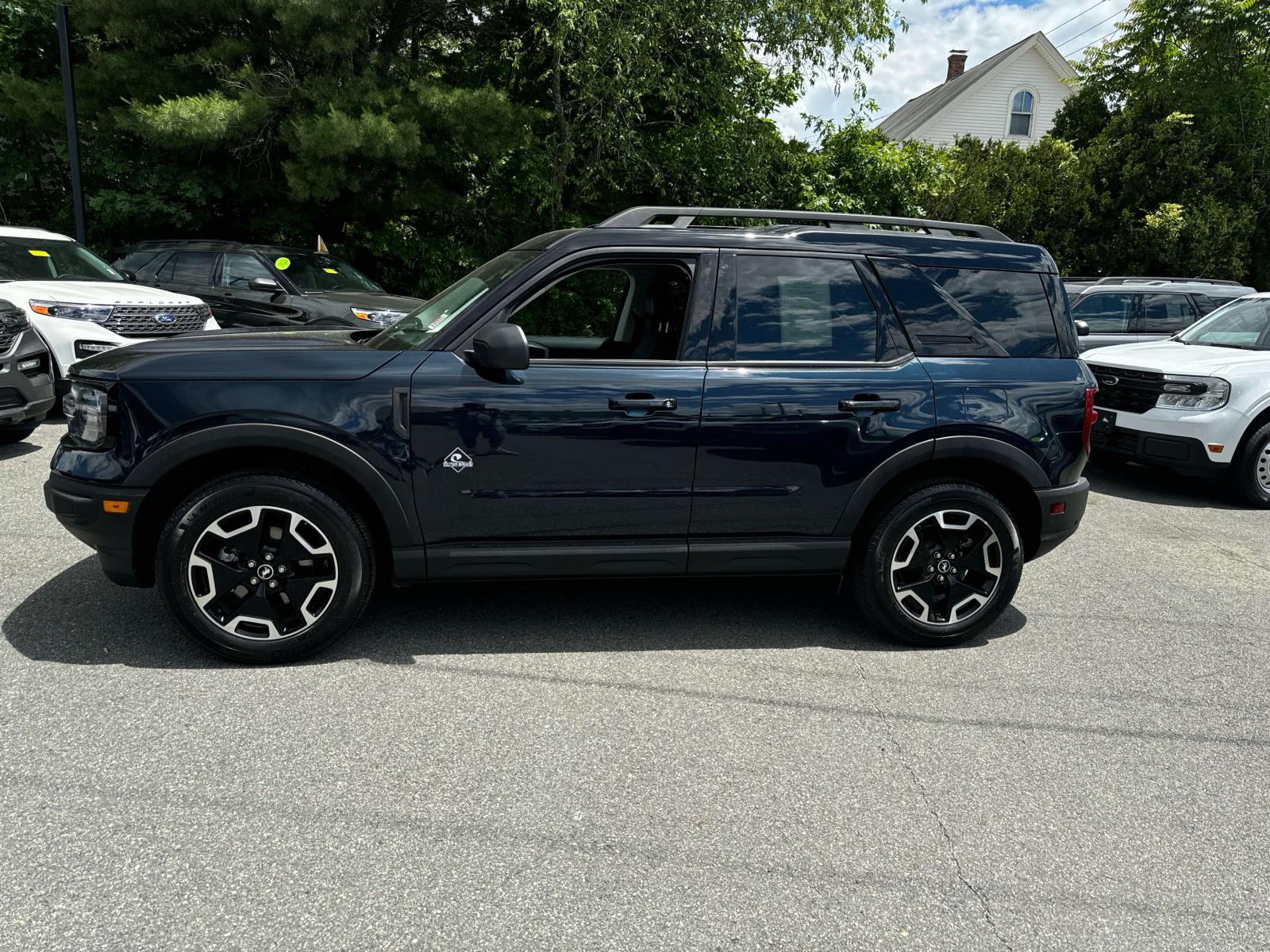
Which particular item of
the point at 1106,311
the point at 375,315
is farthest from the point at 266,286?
the point at 1106,311

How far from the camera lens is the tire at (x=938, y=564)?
4.38m

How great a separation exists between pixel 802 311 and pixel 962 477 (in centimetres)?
110

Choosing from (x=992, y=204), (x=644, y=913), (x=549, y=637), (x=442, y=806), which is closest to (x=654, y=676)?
(x=549, y=637)

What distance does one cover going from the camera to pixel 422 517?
3.99m

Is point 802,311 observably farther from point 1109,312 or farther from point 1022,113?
point 1022,113

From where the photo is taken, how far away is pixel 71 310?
8.73m

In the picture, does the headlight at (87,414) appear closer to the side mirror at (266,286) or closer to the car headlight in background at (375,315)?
the car headlight in background at (375,315)

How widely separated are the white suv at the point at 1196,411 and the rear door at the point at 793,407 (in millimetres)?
4713

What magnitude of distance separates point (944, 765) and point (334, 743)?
7.11 ft

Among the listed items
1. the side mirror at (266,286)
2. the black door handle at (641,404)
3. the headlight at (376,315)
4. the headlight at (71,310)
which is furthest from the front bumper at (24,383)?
the black door handle at (641,404)

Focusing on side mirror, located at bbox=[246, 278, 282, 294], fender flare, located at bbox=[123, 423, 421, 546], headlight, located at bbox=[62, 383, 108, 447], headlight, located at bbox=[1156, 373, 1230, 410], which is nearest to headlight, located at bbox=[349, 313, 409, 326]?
side mirror, located at bbox=[246, 278, 282, 294]

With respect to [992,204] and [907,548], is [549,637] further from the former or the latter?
[992,204]

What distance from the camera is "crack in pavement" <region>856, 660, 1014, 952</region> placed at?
8.60 feet

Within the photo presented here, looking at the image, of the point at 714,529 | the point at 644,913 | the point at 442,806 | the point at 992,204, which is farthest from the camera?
the point at 992,204
